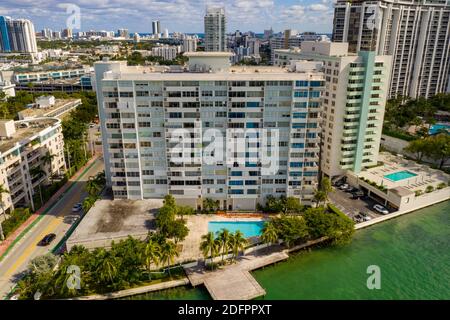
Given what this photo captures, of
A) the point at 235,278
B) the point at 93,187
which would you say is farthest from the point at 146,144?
the point at 235,278

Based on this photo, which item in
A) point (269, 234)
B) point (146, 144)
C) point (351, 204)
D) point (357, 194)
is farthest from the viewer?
point (357, 194)

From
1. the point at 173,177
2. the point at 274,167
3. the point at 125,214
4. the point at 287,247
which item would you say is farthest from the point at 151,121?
the point at 287,247

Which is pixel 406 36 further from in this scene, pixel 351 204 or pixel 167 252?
pixel 167 252

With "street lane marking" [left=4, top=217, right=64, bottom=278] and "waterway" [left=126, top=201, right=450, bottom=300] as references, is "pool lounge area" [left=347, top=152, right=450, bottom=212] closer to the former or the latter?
"waterway" [left=126, top=201, right=450, bottom=300]

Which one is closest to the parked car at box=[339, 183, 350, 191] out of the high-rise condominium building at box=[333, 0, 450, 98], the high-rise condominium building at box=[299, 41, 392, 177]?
the high-rise condominium building at box=[299, 41, 392, 177]

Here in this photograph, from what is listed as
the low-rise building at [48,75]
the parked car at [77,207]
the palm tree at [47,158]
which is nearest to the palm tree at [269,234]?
the parked car at [77,207]

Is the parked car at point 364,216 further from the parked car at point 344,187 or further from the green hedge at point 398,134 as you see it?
the green hedge at point 398,134

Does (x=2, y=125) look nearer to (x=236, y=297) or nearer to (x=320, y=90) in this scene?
(x=236, y=297)
